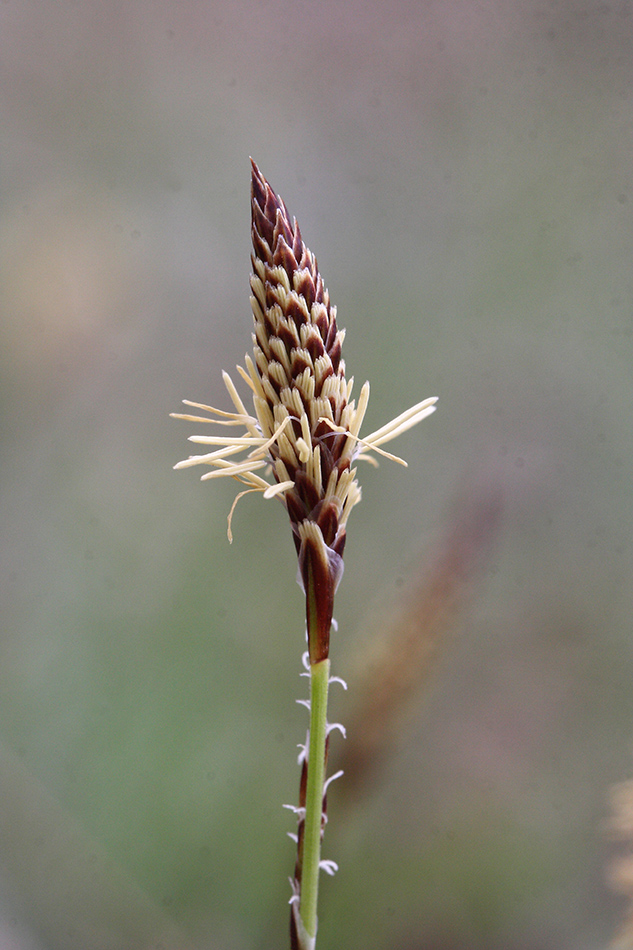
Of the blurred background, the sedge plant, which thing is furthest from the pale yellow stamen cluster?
the blurred background

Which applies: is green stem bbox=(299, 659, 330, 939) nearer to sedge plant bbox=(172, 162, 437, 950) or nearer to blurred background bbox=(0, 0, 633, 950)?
sedge plant bbox=(172, 162, 437, 950)

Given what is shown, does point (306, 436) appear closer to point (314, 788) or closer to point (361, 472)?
point (314, 788)

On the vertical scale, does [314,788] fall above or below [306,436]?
below

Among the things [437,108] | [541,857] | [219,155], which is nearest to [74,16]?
[219,155]

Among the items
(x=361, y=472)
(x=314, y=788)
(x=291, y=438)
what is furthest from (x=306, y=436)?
(x=361, y=472)

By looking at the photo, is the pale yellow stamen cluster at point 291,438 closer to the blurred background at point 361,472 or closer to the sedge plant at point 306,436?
the sedge plant at point 306,436

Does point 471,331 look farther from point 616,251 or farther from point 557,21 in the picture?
point 557,21

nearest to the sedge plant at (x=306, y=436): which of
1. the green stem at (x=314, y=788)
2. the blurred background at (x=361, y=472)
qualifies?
the green stem at (x=314, y=788)
